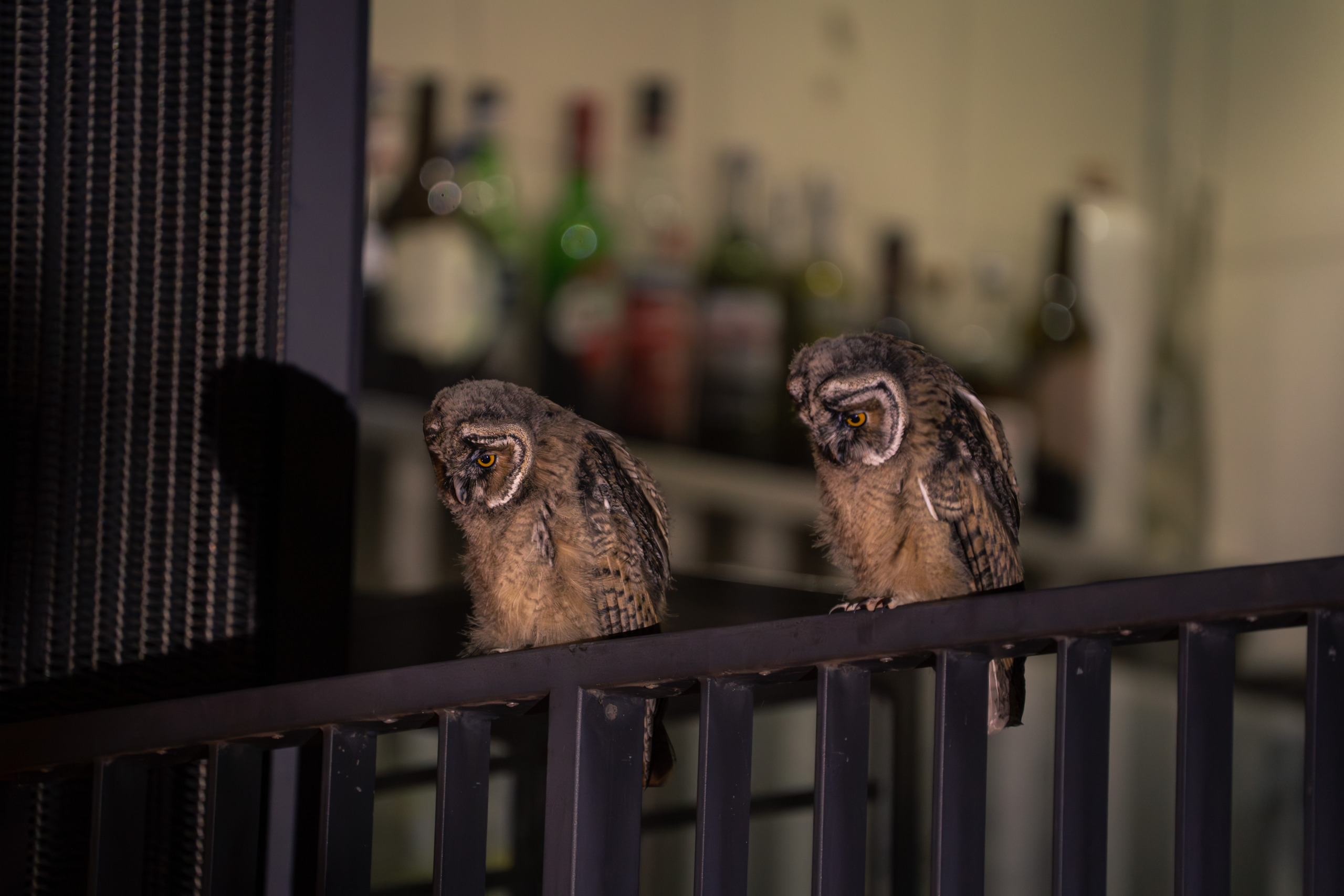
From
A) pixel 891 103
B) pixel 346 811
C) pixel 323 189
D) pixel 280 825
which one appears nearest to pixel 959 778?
pixel 346 811

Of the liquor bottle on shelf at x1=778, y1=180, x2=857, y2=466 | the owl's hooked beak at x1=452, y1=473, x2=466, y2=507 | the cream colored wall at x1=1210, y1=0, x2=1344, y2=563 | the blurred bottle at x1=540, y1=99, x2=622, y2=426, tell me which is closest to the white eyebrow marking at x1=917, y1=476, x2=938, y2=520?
the owl's hooked beak at x1=452, y1=473, x2=466, y2=507

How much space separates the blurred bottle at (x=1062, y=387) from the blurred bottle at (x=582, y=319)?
2.57 ft

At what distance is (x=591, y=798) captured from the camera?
27.6 inches

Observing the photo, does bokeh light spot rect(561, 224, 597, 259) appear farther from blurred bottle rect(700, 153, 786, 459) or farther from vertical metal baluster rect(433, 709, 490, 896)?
vertical metal baluster rect(433, 709, 490, 896)

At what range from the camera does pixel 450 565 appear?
1.77m

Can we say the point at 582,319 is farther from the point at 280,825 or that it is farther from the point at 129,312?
the point at 280,825

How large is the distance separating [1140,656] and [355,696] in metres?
1.59

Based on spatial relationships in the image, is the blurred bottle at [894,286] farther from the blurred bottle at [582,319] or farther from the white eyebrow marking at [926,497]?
the white eyebrow marking at [926,497]

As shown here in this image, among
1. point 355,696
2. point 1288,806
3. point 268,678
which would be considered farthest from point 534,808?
point 1288,806

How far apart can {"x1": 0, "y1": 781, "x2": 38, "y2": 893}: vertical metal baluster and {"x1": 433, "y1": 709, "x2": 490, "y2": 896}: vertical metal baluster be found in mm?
353

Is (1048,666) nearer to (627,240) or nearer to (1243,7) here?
(627,240)

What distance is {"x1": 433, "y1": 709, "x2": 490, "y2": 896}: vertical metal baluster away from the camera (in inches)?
28.1

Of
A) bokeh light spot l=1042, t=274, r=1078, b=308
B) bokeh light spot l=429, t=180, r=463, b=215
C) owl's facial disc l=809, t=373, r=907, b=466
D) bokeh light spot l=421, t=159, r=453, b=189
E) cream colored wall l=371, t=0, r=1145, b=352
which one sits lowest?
owl's facial disc l=809, t=373, r=907, b=466

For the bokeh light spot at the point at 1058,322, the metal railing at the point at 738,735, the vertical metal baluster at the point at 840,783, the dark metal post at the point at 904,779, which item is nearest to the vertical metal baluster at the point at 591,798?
the metal railing at the point at 738,735
